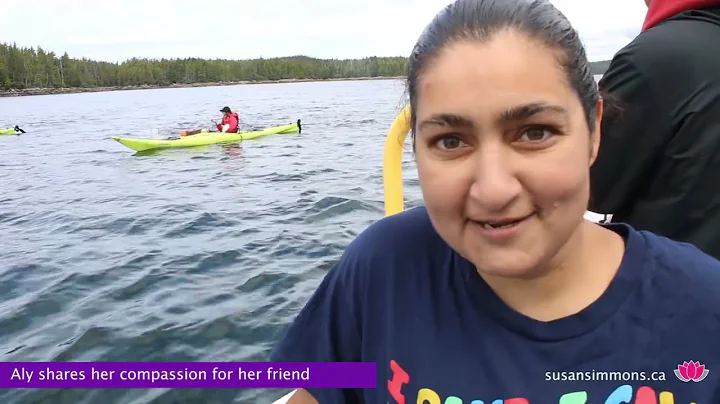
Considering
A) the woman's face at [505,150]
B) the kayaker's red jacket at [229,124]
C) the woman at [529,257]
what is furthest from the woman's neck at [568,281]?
the kayaker's red jacket at [229,124]

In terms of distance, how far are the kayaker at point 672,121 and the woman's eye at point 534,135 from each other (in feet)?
2.98

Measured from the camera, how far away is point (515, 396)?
4.77 ft

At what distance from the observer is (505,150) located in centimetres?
134

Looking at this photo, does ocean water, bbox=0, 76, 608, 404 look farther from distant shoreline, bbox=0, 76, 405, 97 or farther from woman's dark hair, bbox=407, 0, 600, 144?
distant shoreline, bbox=0, 76, 405, 97

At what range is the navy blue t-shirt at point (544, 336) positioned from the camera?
55.6 inches

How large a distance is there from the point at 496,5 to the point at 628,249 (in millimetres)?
686

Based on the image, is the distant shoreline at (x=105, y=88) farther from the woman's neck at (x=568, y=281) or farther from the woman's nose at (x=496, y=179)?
the woman's nose at (x=496, y=179)

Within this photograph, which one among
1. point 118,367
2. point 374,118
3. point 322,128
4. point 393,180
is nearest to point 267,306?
point 118,367

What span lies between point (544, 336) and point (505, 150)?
472 mm
